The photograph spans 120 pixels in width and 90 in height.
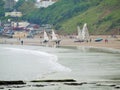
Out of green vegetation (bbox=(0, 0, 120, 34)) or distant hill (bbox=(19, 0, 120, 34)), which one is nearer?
distant hill (bbox=(19, 0, 120, 34))

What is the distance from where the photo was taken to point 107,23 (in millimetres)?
121812

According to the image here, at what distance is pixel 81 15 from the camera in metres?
142

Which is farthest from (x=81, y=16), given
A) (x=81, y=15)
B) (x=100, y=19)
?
(x=100, y=19)

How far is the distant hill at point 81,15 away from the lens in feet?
401

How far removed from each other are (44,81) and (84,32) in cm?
6979

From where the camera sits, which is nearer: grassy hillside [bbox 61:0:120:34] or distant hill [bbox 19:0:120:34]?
grassy hillside [bbox 61:0:120:34]

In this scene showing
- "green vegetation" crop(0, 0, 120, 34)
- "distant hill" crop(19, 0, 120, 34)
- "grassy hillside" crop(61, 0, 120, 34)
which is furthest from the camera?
"green vegetation" crop(0, 0, 120, 34)

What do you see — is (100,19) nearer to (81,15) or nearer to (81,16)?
(81,16)

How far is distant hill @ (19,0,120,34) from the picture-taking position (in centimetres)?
12238

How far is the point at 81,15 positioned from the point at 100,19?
15.7 meters

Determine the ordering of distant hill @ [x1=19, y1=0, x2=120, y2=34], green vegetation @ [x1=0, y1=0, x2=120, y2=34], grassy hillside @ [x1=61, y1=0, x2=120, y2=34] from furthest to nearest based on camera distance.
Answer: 1. green vegetation @ [x1=0, y1=0, x2=120, y2=34]
2. distant hill @ [x1=19, y1=0, x2=120, y2=34]
3. grassy hillside @ [x1=61, y1=0, x2=120, y2=34]

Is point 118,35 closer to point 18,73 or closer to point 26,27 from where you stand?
point 26,27

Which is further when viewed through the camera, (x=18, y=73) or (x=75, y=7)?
(x=75, y=7)

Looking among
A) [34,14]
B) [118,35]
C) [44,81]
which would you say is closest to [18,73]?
[44,81]
